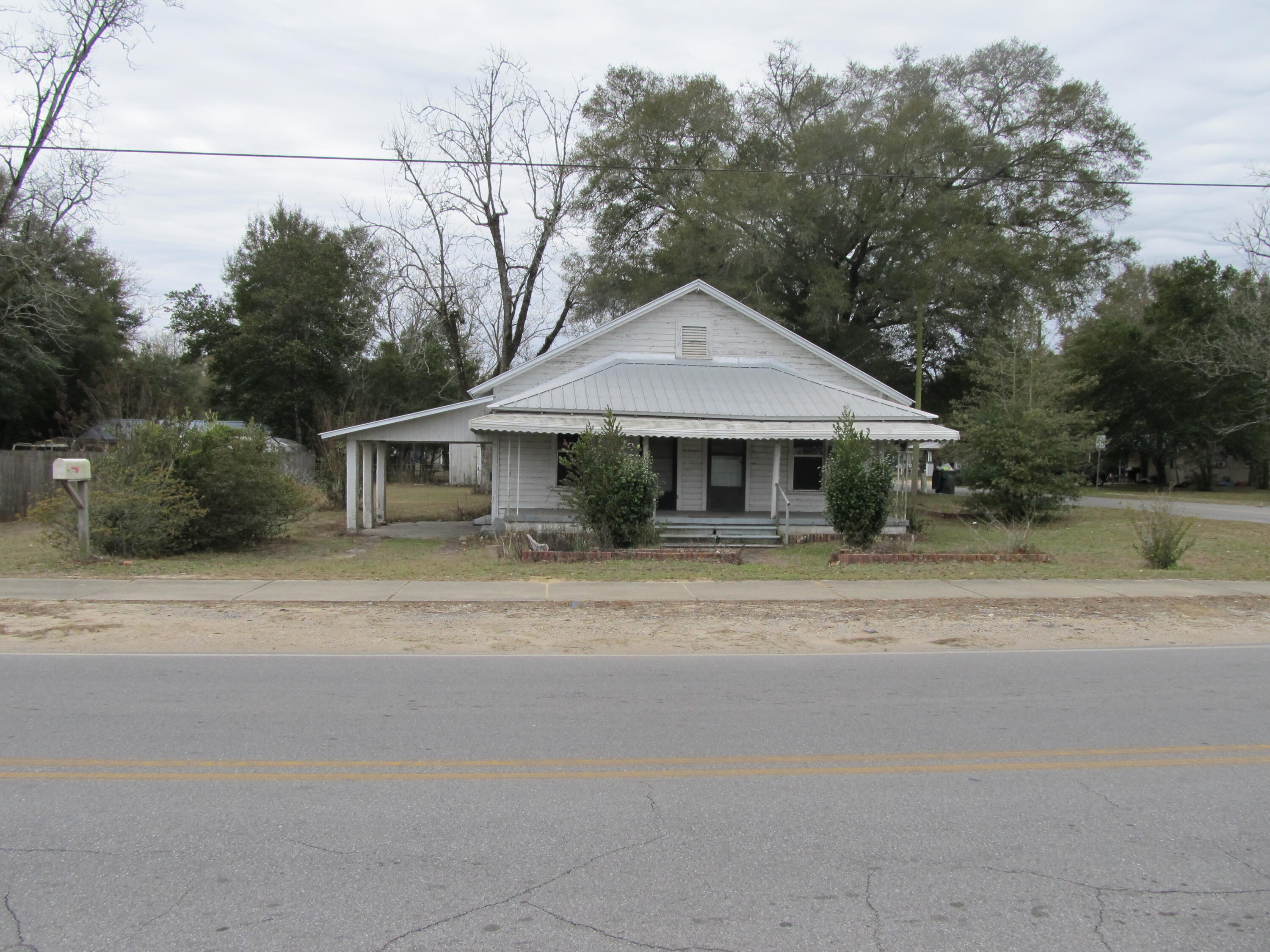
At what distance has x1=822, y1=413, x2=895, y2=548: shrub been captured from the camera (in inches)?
623

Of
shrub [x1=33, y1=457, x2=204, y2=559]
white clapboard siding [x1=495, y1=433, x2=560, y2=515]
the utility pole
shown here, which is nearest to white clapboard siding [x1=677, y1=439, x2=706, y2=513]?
white clapboard siding [x1=495, y1=433, x2=560, y2=515]

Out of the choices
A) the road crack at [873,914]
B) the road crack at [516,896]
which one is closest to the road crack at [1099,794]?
the road crack at [873,914]

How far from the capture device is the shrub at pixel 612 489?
1573 centimetres

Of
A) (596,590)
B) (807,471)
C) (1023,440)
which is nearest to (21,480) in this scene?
(596,590)

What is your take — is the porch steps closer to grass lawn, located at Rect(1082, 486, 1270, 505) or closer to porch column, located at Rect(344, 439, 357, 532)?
porch column, located at Rect(344, 439, 357, 532)

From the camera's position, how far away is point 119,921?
3.49 meters

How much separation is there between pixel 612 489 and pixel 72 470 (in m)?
8.57

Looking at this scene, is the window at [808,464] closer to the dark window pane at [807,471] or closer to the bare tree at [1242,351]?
the dark window pane at [807,471]

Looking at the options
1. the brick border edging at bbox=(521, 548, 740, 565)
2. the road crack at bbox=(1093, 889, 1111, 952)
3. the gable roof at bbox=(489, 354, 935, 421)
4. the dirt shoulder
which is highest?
the gable roof at bbox=(489, 354, 935, 421)

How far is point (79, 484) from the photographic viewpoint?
1404 centimetres

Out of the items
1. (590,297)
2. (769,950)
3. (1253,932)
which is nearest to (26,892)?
(769,950)

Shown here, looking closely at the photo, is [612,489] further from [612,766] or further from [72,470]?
[612,766]

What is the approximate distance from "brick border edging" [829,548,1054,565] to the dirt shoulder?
3081 millimetres

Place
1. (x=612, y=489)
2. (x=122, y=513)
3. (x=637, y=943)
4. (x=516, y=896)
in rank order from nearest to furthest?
(x=637, y=943) → (x=516, y=896) → (x=122, y=513) → (x=612, y=489)
